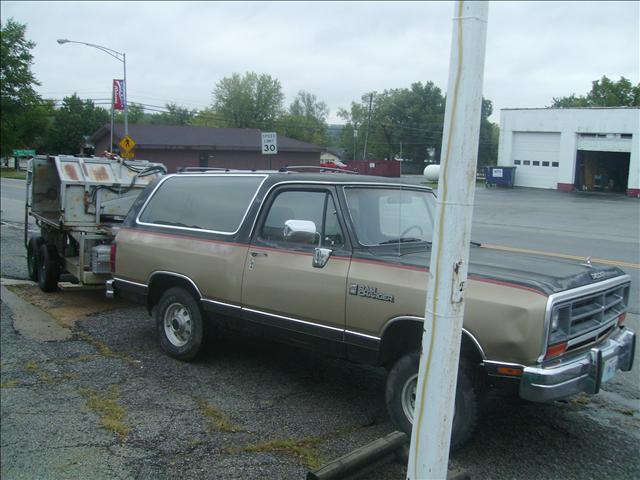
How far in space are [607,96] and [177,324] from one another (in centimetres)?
611

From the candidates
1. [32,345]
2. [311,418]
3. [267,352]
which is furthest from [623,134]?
[32,345]

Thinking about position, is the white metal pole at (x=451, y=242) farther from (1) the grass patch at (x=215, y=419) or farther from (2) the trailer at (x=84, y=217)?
(2) the trailer at (x=84, y=217)

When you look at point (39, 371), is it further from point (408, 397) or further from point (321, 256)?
point (408, 397)

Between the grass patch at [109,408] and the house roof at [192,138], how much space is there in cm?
4014

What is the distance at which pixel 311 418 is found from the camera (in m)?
4.84

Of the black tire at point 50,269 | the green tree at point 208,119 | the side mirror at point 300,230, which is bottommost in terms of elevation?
the black tire at point 50,269

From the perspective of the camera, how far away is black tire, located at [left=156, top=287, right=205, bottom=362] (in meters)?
5.99

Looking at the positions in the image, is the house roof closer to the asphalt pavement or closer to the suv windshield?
the asphalt pavement

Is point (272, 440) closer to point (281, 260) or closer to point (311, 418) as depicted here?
point (311, 418)

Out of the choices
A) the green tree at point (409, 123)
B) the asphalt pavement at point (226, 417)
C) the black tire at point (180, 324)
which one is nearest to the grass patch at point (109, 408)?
the asphalt pavement at point (226, 417)

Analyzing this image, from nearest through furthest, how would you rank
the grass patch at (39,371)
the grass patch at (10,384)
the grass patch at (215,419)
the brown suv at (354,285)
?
the brown suv at (354,285) < the grass patch at (215,419) < the grass patch at (10,384) < the grass patch at (39,371)

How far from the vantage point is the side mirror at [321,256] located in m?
4.82

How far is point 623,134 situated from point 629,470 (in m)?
7.38

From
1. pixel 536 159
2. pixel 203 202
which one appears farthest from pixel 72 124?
pixel 203 202
